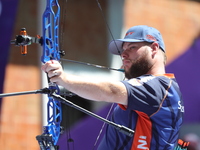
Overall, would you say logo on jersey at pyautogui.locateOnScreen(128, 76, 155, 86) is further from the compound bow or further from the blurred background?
the blurred background

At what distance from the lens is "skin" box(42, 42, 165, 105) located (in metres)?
2.37

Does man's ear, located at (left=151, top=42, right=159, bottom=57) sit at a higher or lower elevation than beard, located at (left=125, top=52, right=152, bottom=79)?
higher

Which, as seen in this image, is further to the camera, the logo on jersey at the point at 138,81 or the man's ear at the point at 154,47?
the man's ear at the point at 154,47

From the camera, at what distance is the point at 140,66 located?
Result: 2.89 meters

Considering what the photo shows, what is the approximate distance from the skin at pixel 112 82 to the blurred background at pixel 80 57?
160 cm

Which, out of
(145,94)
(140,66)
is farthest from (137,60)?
(145,94)

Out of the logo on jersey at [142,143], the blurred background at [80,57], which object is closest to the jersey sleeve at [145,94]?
the logo on jersey at [142,143]

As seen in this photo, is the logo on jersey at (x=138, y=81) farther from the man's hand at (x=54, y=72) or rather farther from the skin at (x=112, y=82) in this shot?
the man's hand at (x=54, y=72)

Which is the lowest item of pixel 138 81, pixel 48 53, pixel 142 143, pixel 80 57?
pixel 142 143

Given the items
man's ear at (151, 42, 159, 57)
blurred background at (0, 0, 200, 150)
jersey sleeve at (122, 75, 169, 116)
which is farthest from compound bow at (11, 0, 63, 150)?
blurred background at (0, 0, 200, 150)

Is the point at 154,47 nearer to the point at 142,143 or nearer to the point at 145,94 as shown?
the point at 145,94

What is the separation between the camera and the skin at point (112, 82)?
7.79ft

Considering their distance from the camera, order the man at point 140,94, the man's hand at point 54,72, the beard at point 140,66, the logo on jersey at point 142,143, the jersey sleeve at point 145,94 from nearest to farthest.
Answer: the man's hand at point 54,72, the man at point 140,94, the jersey sleeve at point 145,94, the logo on jersey at point 142,143, the beard at point 140,66

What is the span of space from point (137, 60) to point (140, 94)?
0.35m
